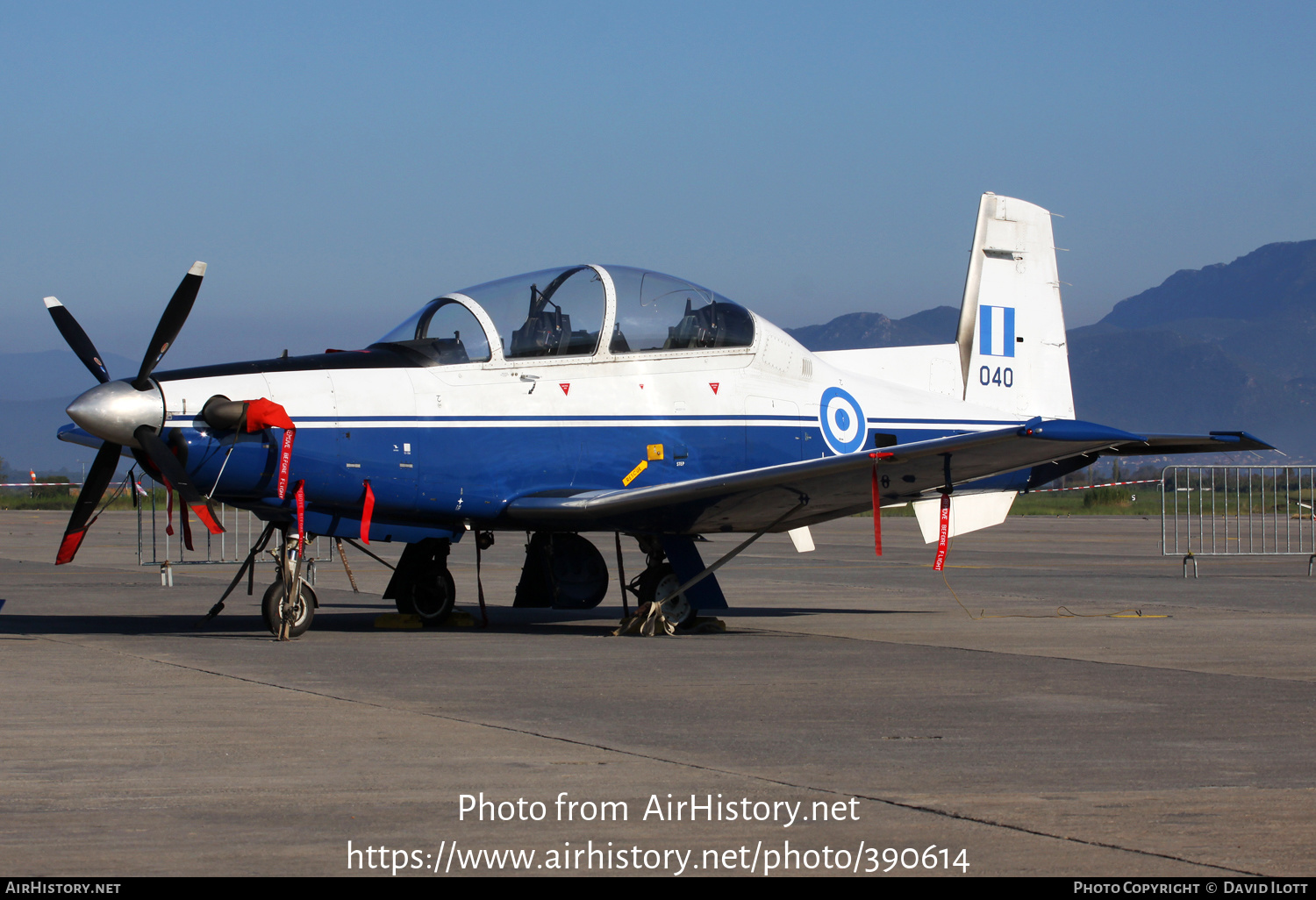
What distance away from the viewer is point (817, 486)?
37.9 ft

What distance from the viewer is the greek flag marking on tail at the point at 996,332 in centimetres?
1521

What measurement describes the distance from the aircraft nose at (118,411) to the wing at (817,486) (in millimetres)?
2948

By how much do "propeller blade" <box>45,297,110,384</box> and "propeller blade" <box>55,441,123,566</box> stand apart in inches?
26.6

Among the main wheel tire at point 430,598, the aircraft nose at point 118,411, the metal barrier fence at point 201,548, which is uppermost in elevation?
the aircraft nose at point 118,411

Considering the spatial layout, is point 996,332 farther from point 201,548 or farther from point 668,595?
point 201,548

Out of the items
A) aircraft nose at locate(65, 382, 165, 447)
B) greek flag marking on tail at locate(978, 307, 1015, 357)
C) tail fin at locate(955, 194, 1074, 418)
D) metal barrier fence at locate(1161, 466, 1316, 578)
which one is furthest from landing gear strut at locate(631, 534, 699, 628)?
metal barrier fence at locate(1161, 466, 1316, 578)

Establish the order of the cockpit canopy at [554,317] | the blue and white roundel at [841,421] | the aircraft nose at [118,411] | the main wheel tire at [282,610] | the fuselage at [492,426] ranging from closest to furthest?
the aircraft nose at [118,411]
the fuselage at [492,426]
the main wheel tire at [282,610]
the cockpit canopy at [554,317]
the blue and white roundel at [841,421]

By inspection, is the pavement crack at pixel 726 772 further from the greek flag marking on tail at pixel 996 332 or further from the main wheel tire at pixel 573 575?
the greek flag marking on tail at pixel 996 332

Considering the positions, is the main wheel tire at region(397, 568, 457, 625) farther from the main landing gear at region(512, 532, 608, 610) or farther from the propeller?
the propeller

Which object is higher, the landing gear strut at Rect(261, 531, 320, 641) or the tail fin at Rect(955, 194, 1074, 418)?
the tail fin at Rect(955, 194, 1074, 418)

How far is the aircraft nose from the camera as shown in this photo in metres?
10.1

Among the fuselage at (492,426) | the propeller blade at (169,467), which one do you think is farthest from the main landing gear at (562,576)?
the propeller blade at (169,467)

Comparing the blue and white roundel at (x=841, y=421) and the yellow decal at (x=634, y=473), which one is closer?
the yellow decal at (x=634, y=473)

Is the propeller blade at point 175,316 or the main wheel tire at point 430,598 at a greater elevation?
the propeller blade at point 175,316
